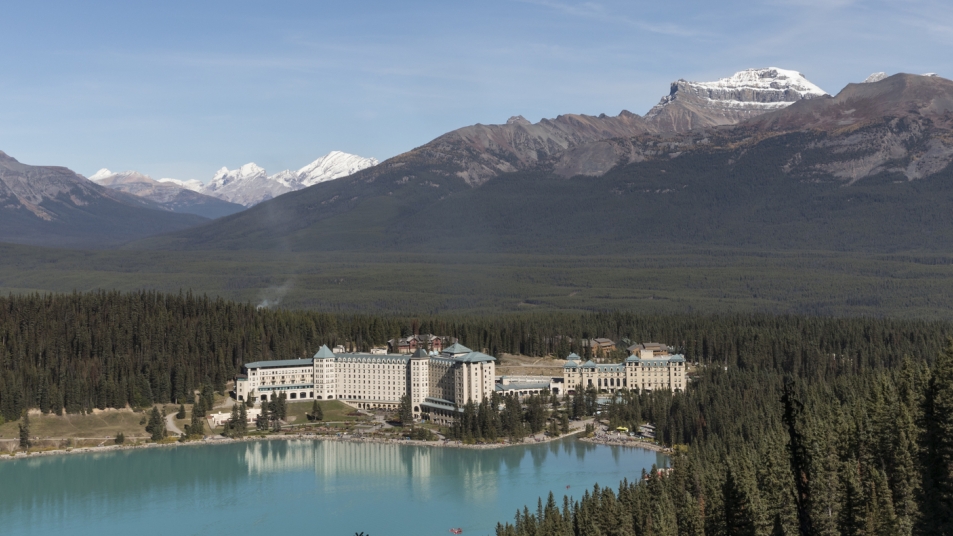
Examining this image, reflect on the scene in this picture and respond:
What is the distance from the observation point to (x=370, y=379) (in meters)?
118

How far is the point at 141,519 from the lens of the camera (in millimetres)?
80188

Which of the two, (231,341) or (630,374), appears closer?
(630,374)

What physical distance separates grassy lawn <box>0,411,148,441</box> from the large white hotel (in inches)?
494

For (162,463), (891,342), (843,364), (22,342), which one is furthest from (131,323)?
(891,342)

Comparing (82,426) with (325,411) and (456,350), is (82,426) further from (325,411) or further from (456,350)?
(456,350)

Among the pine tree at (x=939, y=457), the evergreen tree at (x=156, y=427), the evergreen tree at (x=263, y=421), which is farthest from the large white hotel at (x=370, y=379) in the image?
the pine tree at (x=939, y=457)

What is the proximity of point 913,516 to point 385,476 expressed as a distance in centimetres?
4567

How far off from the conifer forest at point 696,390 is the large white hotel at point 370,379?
4.04 meters

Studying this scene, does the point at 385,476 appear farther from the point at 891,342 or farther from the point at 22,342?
the point at 891,342

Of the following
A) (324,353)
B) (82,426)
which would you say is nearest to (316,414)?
(324,353)

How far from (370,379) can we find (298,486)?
30477mm

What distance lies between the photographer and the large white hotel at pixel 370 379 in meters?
112

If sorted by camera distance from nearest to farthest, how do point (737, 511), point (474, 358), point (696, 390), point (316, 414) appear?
point (737, 511) < point (696, 390) < point (474, 358) < point (316, 414)

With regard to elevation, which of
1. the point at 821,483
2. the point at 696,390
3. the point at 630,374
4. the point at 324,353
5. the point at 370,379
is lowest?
the point at 821,483
